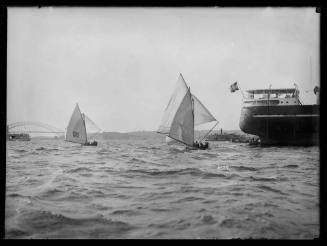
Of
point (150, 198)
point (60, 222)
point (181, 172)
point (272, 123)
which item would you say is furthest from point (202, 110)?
point (272, 123)

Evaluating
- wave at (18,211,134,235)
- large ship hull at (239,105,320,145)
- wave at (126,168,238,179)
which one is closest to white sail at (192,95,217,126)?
wave at (126,168,238,179)

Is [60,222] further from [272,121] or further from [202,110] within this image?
[272,121]

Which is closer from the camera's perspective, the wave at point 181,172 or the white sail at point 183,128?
the wave at point 181,172

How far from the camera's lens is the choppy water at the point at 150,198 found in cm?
366

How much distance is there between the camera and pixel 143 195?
441 centimetres

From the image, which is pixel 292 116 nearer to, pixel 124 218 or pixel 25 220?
pixel 124 218

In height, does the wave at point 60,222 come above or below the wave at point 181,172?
below

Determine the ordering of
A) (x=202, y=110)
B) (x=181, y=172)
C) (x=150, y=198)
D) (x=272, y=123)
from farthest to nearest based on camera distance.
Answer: (x=272, y=123), (x=202, y=110), (x=181, y=172), (x=150, y=198)

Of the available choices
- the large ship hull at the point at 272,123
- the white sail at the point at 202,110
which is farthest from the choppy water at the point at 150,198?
the large ship hull at the point at 272,123

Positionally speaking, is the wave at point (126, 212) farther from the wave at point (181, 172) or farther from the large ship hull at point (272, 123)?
the large ship hull at point (272, 123)

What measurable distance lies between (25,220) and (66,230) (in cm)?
56

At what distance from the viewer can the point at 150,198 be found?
4.30 meters

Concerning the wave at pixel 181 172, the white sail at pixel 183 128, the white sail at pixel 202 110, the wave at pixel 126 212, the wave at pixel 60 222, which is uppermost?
the white sail at pixel 202 110

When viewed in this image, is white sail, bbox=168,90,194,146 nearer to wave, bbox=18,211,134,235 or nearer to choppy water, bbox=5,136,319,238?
choppy water, bbox=5,136,319,238
